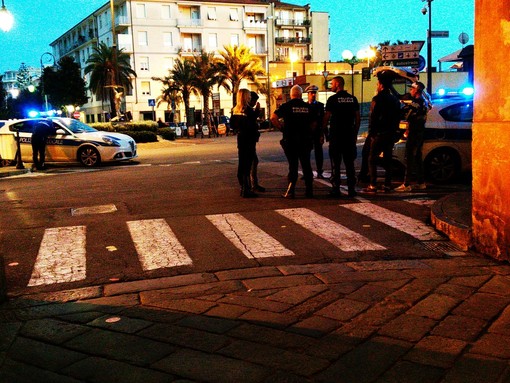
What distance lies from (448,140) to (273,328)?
7568 mm

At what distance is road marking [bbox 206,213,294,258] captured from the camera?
570cm

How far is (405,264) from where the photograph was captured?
5.16 m

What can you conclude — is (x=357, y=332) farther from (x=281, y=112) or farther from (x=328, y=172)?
(x=328, y=172)

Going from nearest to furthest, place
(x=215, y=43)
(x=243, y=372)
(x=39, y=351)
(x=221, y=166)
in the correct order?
(x=243, y=372)
(x=39, y=351)
(x=221, y=166)
(x=215, y=43)

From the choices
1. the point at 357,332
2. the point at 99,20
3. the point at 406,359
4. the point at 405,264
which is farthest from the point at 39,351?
the point at 99,20

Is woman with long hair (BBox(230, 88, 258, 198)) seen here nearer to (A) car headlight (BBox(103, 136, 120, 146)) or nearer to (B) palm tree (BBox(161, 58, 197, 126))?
(A) car headlight (BBox(103, 136, 120, 146))

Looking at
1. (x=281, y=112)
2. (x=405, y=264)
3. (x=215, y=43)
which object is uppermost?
(x=215, y=43)

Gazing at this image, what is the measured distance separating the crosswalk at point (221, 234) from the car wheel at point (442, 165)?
2.77 meters

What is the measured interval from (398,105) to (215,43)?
205ft

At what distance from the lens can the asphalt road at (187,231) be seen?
5359 mm

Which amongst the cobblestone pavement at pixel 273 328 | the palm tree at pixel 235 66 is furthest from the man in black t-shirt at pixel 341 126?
the palm tree at pixel 235 66

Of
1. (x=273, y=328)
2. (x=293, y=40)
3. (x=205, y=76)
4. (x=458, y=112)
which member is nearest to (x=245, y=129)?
(x=458, y=112)

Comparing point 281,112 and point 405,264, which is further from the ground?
point 281,112

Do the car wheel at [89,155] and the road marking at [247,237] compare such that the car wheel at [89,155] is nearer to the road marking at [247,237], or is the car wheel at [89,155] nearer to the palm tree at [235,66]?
the road marking at [247,237]
